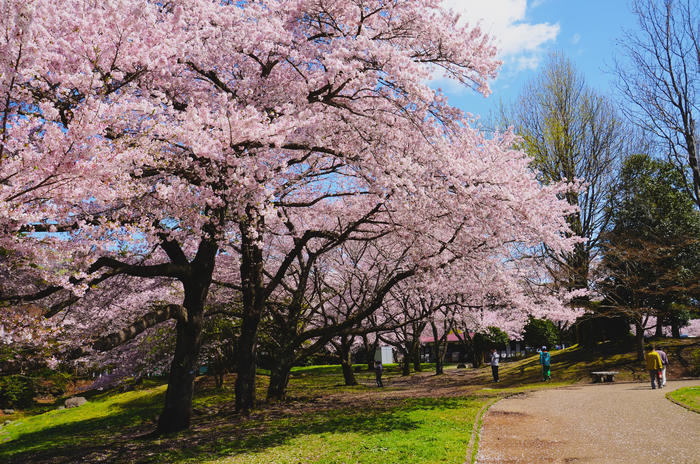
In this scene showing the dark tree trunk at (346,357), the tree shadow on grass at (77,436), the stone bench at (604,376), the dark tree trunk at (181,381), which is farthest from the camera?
the dark tree trunk at (346,357)

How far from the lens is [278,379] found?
16.3 meters

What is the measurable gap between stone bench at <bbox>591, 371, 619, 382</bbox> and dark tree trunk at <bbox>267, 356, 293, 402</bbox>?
13.4m

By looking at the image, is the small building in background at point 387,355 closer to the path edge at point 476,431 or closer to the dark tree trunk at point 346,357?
the dark tree trunk at point 346,357

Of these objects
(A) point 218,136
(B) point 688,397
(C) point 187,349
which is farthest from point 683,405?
(A) point 218,136

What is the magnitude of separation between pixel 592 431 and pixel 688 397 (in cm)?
564

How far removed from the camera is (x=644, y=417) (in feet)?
34.8

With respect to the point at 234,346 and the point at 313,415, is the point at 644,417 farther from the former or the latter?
the point at 234,346

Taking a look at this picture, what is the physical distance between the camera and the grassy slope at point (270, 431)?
8.44m

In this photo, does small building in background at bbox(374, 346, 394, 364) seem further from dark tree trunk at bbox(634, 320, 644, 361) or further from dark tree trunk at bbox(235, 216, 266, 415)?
dark tree trunk at bbox(235, 216, 266, 415)

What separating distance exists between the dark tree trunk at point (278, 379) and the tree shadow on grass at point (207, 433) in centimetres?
108

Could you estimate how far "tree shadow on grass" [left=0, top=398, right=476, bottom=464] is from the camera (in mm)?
9391

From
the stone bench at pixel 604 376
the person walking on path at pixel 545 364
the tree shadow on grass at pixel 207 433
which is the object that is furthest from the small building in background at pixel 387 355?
the tree shadow on grass at pixel 207 433

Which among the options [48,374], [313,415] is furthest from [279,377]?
[48,374]

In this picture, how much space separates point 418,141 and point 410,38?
7.31 feet
